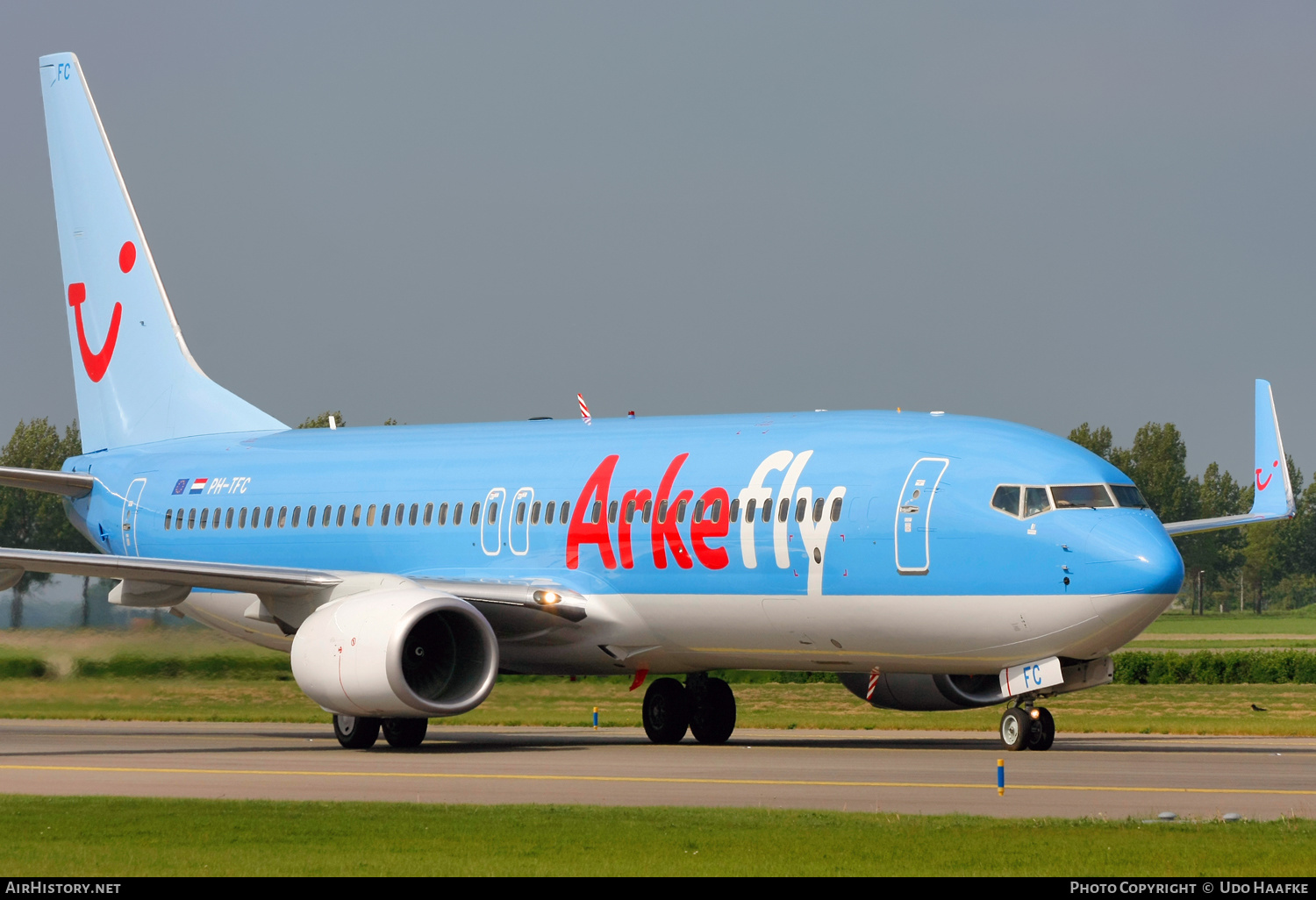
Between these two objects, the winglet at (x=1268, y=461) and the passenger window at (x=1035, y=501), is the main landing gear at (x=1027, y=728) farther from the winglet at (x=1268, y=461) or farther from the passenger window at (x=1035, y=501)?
the winglet at (x=1268, y=461)

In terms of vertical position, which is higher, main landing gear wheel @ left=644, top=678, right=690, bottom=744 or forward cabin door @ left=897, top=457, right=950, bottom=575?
forward cabin door @ left=897, top=457, right=950, bottom=575

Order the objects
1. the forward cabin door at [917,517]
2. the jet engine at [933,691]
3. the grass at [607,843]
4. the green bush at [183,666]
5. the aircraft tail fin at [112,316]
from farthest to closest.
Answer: the aircraft tail fin at [112,316], the green bush at [183,666], the jet engine at [933,691], the forward cabin door at [917,517], the grass at [607,843]

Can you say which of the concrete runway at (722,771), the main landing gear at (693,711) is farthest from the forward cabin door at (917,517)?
the main landing gear at (693,711)

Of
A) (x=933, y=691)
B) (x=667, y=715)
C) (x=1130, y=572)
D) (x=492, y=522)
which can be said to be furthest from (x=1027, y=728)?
(x=492, y=522)

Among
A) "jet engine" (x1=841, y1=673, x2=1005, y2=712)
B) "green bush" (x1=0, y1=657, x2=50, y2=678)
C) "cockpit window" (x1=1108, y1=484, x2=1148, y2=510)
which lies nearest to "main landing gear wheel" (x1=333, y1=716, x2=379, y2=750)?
"jet engine" (x1=841, y1=673, x2=1005, y2=712)

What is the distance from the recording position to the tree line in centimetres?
5728

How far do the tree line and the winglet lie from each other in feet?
12.2

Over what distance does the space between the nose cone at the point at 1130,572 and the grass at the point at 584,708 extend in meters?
10.1

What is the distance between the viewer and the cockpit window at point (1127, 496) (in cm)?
2394

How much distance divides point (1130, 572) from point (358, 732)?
11356mm

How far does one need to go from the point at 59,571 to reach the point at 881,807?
14.0 meters

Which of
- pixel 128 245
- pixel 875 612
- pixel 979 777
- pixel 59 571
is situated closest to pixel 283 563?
pixel 59 571

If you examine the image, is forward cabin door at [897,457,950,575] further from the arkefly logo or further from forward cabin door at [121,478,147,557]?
the arkefly logo

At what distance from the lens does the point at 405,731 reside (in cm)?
2788
